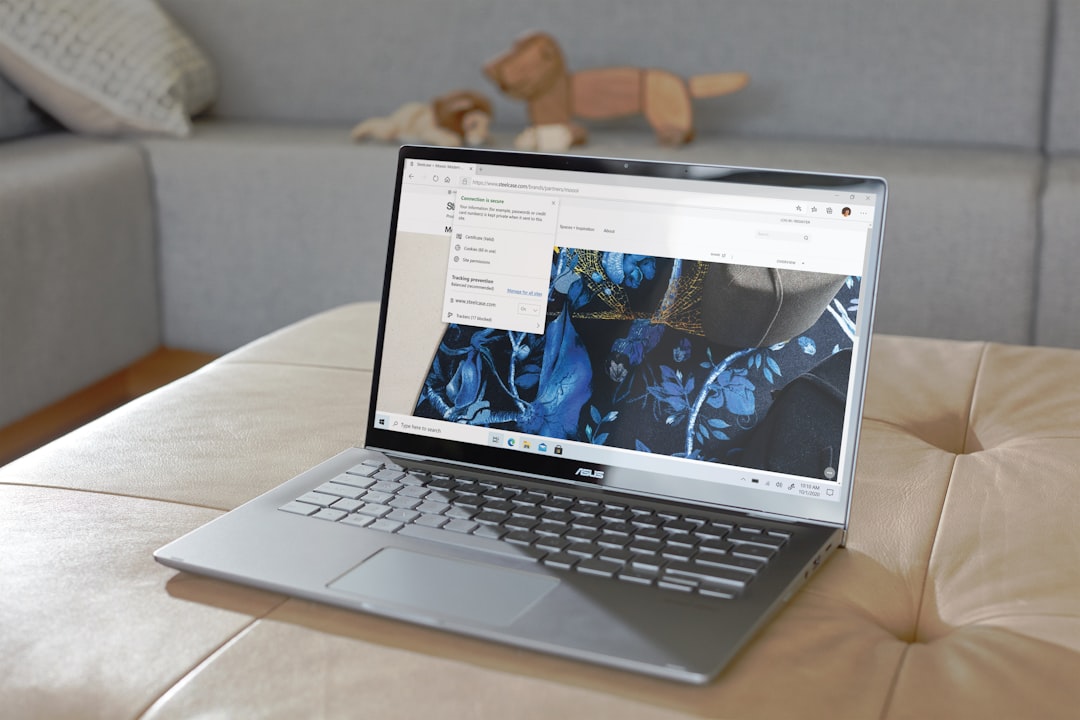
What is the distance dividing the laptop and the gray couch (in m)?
1.05

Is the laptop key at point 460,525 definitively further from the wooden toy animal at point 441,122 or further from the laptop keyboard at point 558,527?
the wooden toy animal at point 441,122

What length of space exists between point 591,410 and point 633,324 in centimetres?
7

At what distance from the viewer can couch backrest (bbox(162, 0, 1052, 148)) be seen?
195 centimetres

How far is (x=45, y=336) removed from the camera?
174cm

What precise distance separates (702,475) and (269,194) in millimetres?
1424

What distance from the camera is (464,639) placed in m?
0.56

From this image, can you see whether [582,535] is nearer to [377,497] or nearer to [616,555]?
[616,555]

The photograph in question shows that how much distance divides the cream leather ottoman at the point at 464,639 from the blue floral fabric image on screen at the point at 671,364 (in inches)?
3.6

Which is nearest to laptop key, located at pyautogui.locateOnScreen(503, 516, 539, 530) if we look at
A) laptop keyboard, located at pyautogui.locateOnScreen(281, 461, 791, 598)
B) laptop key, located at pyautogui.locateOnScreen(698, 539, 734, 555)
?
laptop keyboard, located at pyautogui.locateOnScreen(281, 461, 791, 598)

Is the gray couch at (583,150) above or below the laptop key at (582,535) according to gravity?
above

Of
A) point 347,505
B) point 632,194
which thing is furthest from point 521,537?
point 632,194

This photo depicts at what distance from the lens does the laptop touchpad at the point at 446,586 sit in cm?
58

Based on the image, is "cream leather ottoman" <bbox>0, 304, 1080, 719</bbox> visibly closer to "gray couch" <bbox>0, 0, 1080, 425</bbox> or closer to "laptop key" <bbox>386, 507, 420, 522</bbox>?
"laptop key" <bbox>386, 507, 420, 522</bbox>

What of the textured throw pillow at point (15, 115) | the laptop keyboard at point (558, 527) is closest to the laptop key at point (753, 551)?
the laptop keyboard at point (558, 527)
